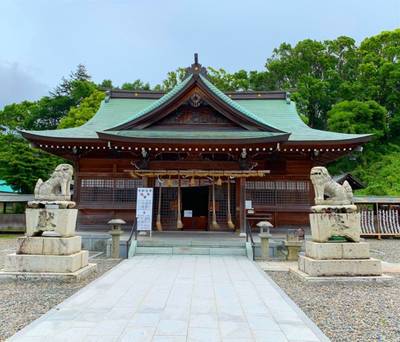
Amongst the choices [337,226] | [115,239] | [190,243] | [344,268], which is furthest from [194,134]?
[344,268]

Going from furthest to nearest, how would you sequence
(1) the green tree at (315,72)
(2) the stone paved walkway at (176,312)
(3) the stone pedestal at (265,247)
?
(1) the green tree at (315,72) → (3) the stone pedestal at (265,247) → (2) the stone paved walkway at (176,312)

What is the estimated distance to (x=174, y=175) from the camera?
13117 millimetres

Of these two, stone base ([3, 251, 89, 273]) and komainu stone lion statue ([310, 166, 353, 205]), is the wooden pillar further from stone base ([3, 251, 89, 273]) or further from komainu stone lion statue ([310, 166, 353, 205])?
stone base ([3, 251, 89, 273])

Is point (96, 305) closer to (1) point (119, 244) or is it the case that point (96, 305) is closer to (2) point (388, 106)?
(1) point (119, 244)

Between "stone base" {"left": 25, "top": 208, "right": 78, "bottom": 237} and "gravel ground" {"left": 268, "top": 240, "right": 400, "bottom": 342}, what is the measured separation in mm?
4985

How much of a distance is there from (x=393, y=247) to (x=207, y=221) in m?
7.82

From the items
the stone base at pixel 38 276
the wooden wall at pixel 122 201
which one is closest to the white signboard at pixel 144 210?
the wooden wall at pixel 122 201

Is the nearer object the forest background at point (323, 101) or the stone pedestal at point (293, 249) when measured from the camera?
the stone pedestal at point (293, 249)

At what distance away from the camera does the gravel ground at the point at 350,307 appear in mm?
4434

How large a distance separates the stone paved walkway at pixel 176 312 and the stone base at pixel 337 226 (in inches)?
65.2

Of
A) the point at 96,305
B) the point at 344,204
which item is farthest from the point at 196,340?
the point at 344,204

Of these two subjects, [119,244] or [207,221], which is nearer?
[119,244]

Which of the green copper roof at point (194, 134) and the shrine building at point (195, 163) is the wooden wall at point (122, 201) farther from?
the green copper roof at point (194, 134)

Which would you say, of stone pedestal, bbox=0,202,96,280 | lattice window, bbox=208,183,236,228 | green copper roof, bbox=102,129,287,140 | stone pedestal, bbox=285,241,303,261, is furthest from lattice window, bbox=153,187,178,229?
stone pedestal, bbox=0,202,96,280
